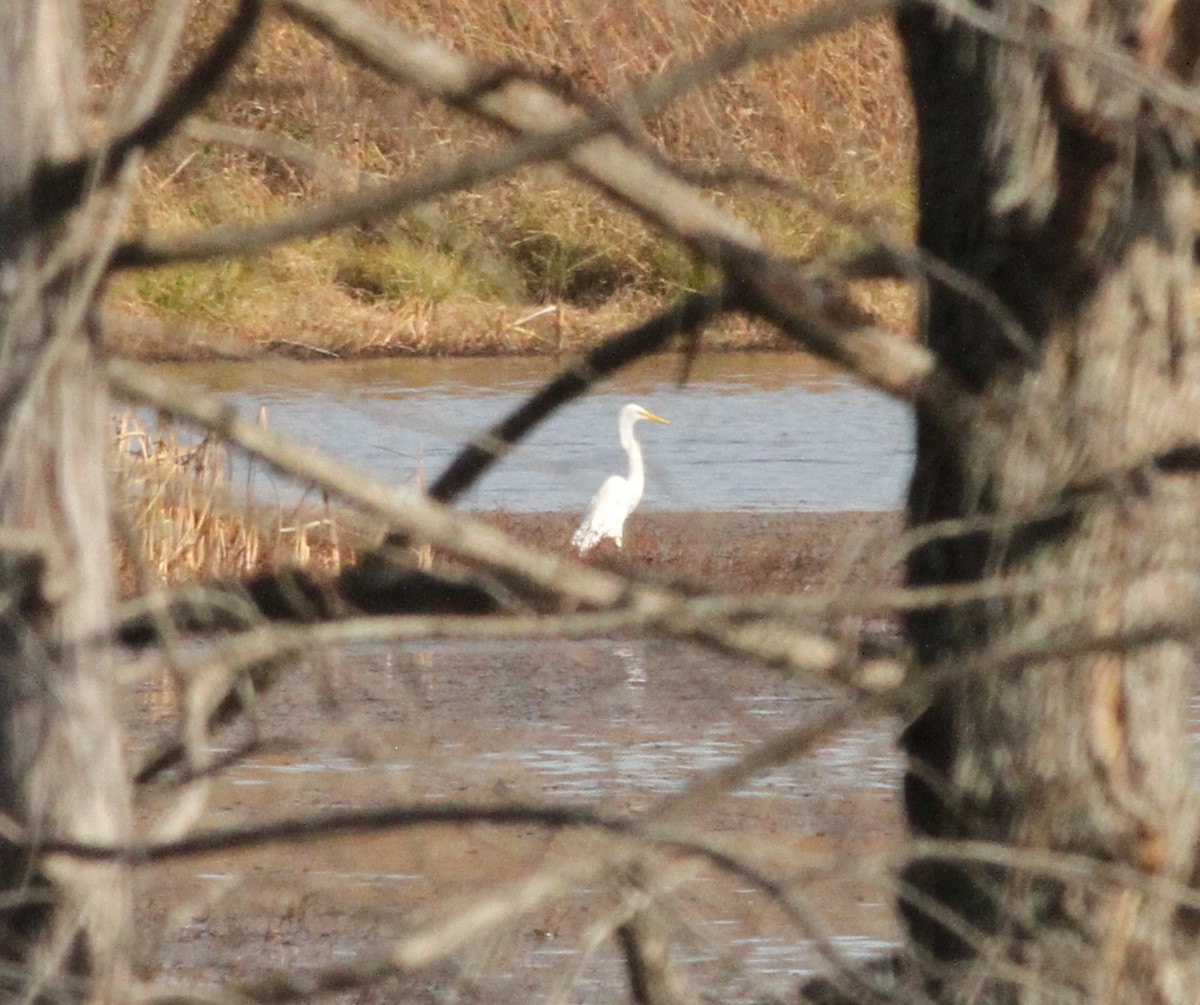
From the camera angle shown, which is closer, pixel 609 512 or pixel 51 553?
pixel 51 553

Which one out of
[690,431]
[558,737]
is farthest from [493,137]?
[690,431]

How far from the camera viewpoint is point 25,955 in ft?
5.88

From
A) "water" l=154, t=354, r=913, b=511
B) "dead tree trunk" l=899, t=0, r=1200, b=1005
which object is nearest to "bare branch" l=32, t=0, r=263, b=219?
"dead tree trunk" l=899, t=0, r=1200, b=1005

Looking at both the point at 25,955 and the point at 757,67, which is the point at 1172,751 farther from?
the point at 25,955

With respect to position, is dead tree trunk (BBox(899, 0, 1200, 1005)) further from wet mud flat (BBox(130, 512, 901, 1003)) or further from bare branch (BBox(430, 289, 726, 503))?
bare branch (BBox(430, 289, 726, 503))

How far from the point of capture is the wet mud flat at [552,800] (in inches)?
73.0

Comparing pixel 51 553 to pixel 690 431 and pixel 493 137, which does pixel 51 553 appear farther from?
pixel 690 431

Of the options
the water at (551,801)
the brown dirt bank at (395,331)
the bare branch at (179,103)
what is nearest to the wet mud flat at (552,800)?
the water at (551,801)

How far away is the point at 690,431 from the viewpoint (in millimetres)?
15734

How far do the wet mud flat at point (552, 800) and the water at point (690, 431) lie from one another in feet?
2.19

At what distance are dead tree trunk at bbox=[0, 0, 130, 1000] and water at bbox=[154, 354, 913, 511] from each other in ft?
27.8

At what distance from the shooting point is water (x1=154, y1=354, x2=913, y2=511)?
41.8 feet

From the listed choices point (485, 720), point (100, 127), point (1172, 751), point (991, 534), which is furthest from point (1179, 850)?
point (485, 720)

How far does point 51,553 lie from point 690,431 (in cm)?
1403
